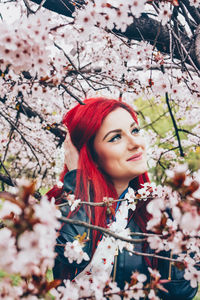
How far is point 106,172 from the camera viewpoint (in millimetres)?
Result: 1875

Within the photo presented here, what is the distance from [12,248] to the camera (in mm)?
658

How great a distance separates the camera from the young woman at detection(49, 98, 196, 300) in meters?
1.67

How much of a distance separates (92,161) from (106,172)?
13cm

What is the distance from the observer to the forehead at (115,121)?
1854 millimetres

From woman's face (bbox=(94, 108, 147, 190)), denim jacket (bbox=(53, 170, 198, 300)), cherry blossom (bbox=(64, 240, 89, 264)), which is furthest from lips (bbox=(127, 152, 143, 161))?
cherry blossom (bbox=(64, 240, 89, 264))

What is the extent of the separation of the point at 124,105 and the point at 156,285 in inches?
52.1

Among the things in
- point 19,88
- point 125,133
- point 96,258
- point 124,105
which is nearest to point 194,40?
point 124,105

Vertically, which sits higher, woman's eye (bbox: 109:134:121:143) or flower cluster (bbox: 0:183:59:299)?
woman's eye (bbox: 109:134:121:143)

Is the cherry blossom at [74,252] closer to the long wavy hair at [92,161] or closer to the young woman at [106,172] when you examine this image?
the young woman at [106,172]

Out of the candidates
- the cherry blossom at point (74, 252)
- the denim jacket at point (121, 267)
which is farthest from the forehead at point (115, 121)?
the cherry blossom at point (74, 252)

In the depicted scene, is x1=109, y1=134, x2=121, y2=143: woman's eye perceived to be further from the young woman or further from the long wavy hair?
the long wavy hair

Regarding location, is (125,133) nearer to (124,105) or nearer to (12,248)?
(124,105)

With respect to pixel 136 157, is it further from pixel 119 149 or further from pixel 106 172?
pixel 106 172

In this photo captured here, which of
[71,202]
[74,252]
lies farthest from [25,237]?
[71,202]
